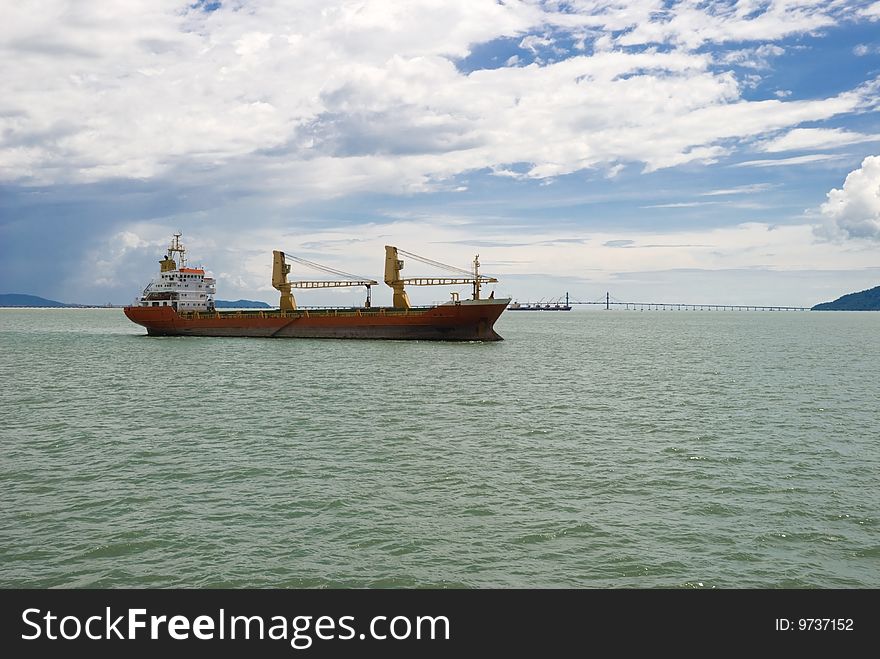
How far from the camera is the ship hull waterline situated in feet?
208

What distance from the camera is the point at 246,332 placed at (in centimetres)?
7288

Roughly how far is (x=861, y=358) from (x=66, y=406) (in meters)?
64.0

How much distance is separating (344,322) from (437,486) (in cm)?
5319

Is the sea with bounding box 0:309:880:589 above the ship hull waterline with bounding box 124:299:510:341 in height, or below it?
below

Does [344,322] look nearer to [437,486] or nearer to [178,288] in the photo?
[178,288]

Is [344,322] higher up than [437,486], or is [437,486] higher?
[344,322]

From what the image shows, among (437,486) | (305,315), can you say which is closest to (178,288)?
(305,315)

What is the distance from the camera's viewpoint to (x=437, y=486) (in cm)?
1623

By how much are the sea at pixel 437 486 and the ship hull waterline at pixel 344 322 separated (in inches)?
1138

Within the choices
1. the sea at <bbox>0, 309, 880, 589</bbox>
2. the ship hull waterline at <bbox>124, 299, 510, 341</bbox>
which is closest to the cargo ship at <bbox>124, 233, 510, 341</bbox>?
the ship hull waterline at <bbox>124, 299, 510, 341</bbox>

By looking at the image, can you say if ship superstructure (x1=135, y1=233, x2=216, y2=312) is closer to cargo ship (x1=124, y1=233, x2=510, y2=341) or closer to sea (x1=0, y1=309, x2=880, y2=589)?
cargo ship (x1=124, y1=233, x2=510, y2=341)

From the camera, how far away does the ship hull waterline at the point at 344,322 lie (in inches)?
2500

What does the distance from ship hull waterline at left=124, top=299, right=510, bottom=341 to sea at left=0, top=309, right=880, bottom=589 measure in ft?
94.8
